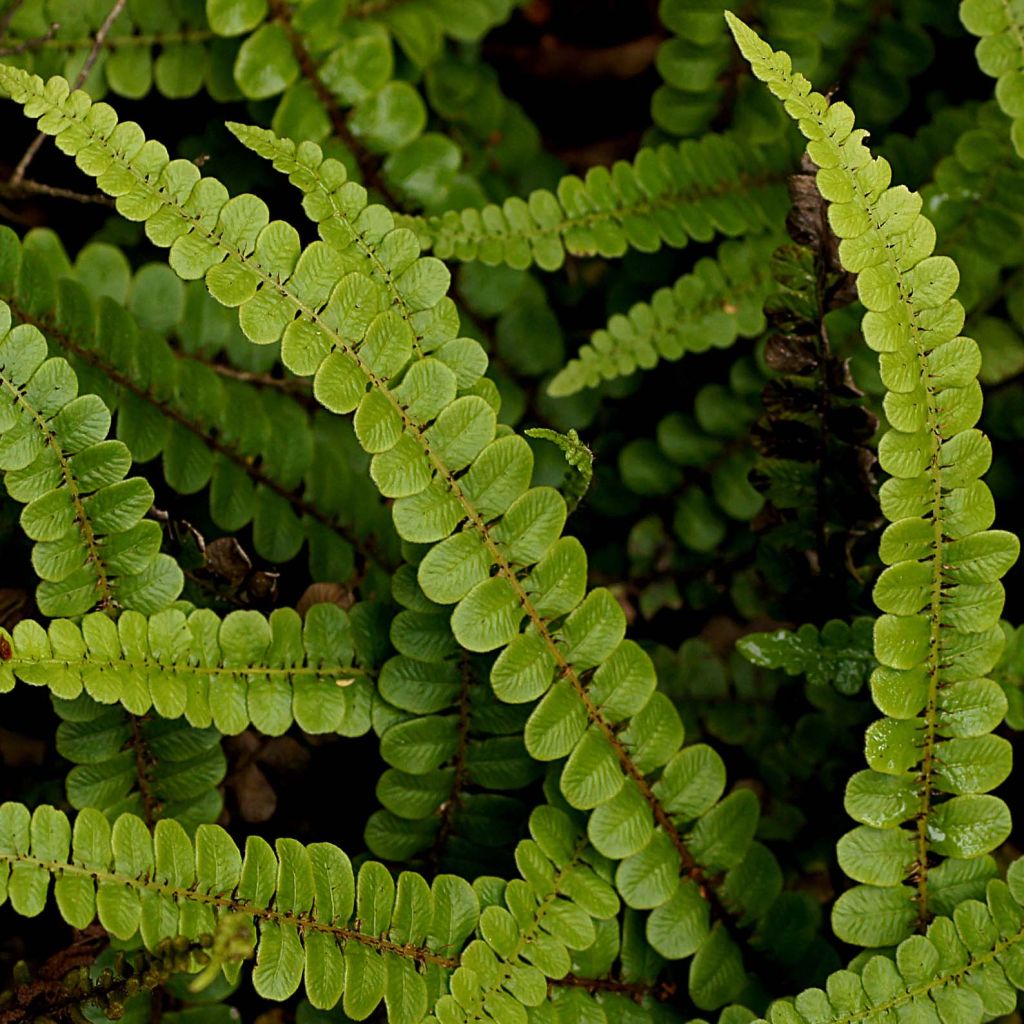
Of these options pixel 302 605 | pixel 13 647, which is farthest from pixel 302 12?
pixel 13 647

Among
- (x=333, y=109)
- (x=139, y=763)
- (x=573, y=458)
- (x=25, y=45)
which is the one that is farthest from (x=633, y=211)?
(x=139, y=763)

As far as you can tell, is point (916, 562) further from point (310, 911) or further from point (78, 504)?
point (78, 504)

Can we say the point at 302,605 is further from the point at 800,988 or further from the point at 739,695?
the point at 800,988

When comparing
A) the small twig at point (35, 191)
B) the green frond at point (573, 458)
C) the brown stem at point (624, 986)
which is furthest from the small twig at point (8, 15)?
the brown stem at point (624, 986)

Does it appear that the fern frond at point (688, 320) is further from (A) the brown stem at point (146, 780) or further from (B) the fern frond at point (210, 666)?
(A) the brown stem at point (146, 780)

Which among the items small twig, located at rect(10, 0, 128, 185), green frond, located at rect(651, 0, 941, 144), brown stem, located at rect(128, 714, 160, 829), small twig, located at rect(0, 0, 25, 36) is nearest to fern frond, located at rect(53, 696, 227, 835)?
brown stem, located at rect(128, 714, 160, 829)

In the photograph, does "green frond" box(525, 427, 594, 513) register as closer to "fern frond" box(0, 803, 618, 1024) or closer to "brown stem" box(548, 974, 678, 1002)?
"fern frond" box(0, 803, 618, 1024)
